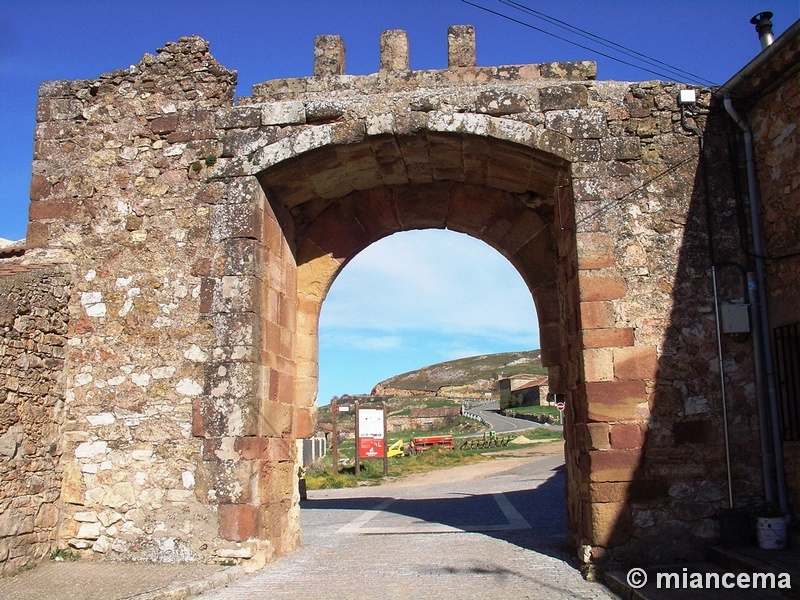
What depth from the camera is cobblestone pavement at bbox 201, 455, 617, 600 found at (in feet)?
17.2

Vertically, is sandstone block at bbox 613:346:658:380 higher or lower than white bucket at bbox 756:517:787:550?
higher

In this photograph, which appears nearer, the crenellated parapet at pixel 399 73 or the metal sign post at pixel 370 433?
the crenellated parapet at pixel 399 73

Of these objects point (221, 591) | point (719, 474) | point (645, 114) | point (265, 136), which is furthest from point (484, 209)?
point (221, 591)

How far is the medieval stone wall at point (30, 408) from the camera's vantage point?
5637 mm

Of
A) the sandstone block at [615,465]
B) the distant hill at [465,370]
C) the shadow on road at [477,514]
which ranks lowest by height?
the shadow on road at [477,514]

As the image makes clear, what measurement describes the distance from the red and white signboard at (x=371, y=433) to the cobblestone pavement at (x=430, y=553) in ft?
17.2

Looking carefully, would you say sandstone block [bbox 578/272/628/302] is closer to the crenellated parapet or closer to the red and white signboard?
the crenellated parapet

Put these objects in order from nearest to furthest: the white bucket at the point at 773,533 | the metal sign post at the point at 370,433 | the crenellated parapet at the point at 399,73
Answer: the white bucket at the point at 773,533 < the crenellated parapet at the point at 399,73 < the metal sign post at the point at 370,433

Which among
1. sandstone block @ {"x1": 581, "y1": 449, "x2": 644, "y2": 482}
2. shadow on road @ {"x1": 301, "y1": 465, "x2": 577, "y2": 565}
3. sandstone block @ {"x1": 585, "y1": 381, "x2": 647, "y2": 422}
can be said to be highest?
sandstone block @ {"x1": 585, "y1": 381, "x2": 647, "y2": 422}

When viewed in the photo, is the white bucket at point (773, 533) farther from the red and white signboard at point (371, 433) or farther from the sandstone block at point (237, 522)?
the red and white signboard at point (371, 433)

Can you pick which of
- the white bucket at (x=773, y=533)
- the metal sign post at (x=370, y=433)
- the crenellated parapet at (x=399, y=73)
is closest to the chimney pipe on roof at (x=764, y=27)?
the crenellated parapet at (x=399, y=73)

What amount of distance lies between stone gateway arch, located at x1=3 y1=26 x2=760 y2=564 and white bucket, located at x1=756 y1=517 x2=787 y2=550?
1.07 ft

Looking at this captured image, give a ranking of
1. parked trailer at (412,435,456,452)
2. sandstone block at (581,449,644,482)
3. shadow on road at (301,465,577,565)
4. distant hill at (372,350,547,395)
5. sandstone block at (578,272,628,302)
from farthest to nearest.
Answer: distant hill at (372,350,547,395), parked trailer at (412,435,456,452), shadow on road at (301,465,577,565), sandstone block at (578,272,628,302), sandstone block at (581,449,644,482)

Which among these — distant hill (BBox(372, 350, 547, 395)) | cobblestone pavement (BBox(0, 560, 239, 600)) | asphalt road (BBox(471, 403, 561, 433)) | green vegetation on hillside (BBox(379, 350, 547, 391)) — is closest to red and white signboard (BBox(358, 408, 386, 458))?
cobblestone pavement (BBox(0, 560, 239, 600))
